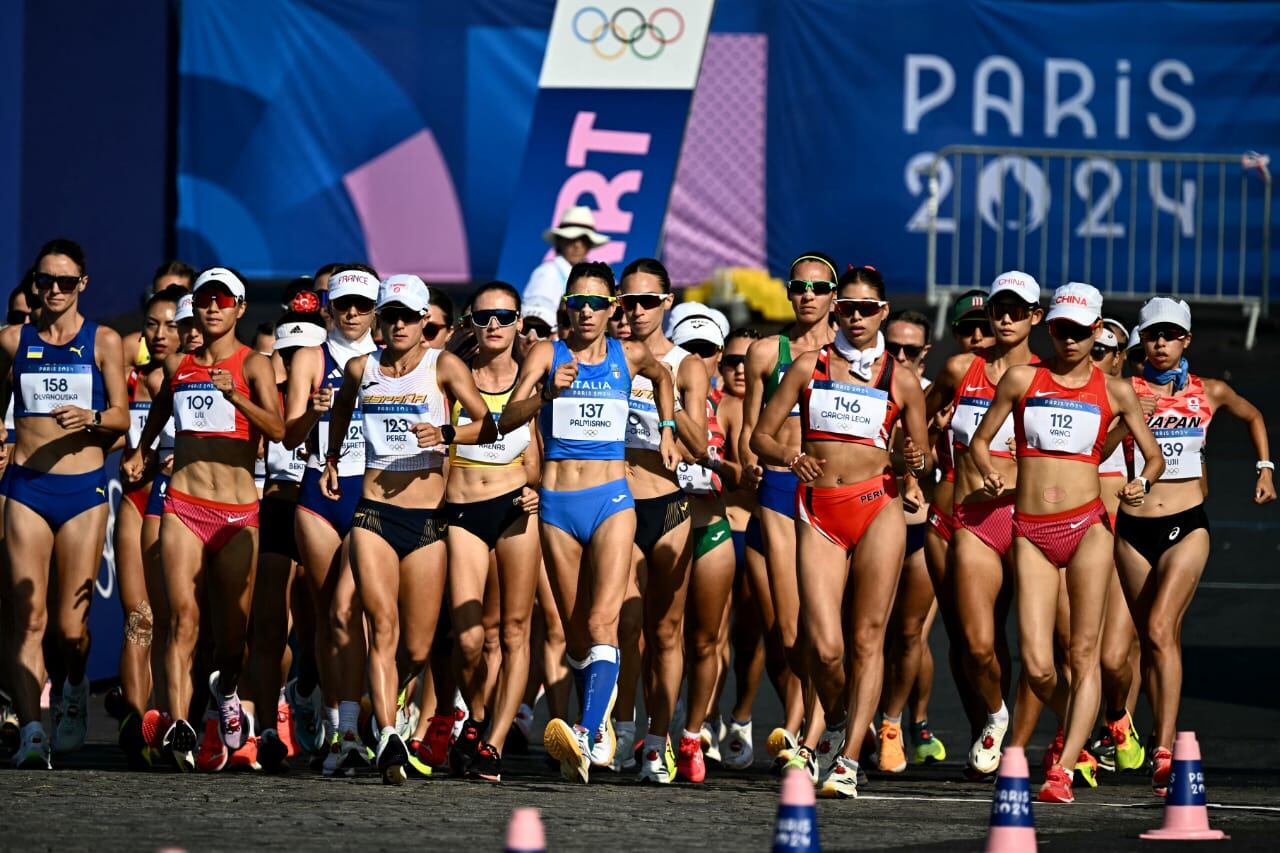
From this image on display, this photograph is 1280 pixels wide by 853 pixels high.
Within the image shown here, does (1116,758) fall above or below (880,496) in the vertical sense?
below

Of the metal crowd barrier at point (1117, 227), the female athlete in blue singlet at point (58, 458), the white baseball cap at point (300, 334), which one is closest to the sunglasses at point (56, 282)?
the female athlete in blue singlet at point (58, 458)

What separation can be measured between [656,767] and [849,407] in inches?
75.5

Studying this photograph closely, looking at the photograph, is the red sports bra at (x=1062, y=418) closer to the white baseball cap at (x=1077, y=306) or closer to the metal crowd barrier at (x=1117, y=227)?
the white baseball cap at (x=1077, y=306)

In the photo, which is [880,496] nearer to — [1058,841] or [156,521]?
[1058,841]

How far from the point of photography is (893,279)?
2091 cm

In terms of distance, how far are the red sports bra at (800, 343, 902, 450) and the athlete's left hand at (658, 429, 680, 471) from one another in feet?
2.44

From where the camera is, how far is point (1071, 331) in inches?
416

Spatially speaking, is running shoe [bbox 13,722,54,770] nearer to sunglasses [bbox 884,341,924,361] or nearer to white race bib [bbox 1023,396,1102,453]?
sunglasses [bbox 884,341,924,361]

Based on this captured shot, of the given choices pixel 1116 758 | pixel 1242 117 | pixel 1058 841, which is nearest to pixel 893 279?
pixel 1242 117

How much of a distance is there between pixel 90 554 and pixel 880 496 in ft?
12.5

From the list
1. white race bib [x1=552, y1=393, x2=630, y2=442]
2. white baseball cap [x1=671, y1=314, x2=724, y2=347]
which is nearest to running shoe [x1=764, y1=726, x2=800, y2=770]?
white race bib [x1=552, y1=393, x2=630, y2=442]

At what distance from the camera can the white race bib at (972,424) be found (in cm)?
1159

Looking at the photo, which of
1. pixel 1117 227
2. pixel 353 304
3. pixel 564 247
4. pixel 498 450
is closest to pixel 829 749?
pixel 498 450

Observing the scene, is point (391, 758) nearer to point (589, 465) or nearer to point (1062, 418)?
point (589, 465)
